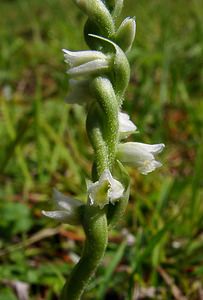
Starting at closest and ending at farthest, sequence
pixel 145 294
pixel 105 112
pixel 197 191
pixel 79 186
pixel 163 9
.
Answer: pixel 105 112, pixel 145 294, pixel 197 191, pixel 79 186, pixel 163 9

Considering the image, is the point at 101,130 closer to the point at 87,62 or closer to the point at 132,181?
the point at 87,62

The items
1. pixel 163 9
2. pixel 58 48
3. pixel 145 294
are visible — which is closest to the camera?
pixel 145 294

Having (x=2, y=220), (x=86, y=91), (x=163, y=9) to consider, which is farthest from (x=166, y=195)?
(x=163, y=9)

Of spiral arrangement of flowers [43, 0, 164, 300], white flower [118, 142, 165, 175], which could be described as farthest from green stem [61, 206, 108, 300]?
white flower [118, 142, 165, 175]

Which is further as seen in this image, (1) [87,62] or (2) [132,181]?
(2) [132,181]

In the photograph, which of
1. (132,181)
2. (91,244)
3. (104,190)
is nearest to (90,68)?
(104,190)

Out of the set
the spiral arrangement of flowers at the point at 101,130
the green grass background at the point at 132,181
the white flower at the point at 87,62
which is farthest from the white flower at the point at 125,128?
the green grass background at the point at 132,181

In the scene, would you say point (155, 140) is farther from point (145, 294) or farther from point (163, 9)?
point (163, 9)
